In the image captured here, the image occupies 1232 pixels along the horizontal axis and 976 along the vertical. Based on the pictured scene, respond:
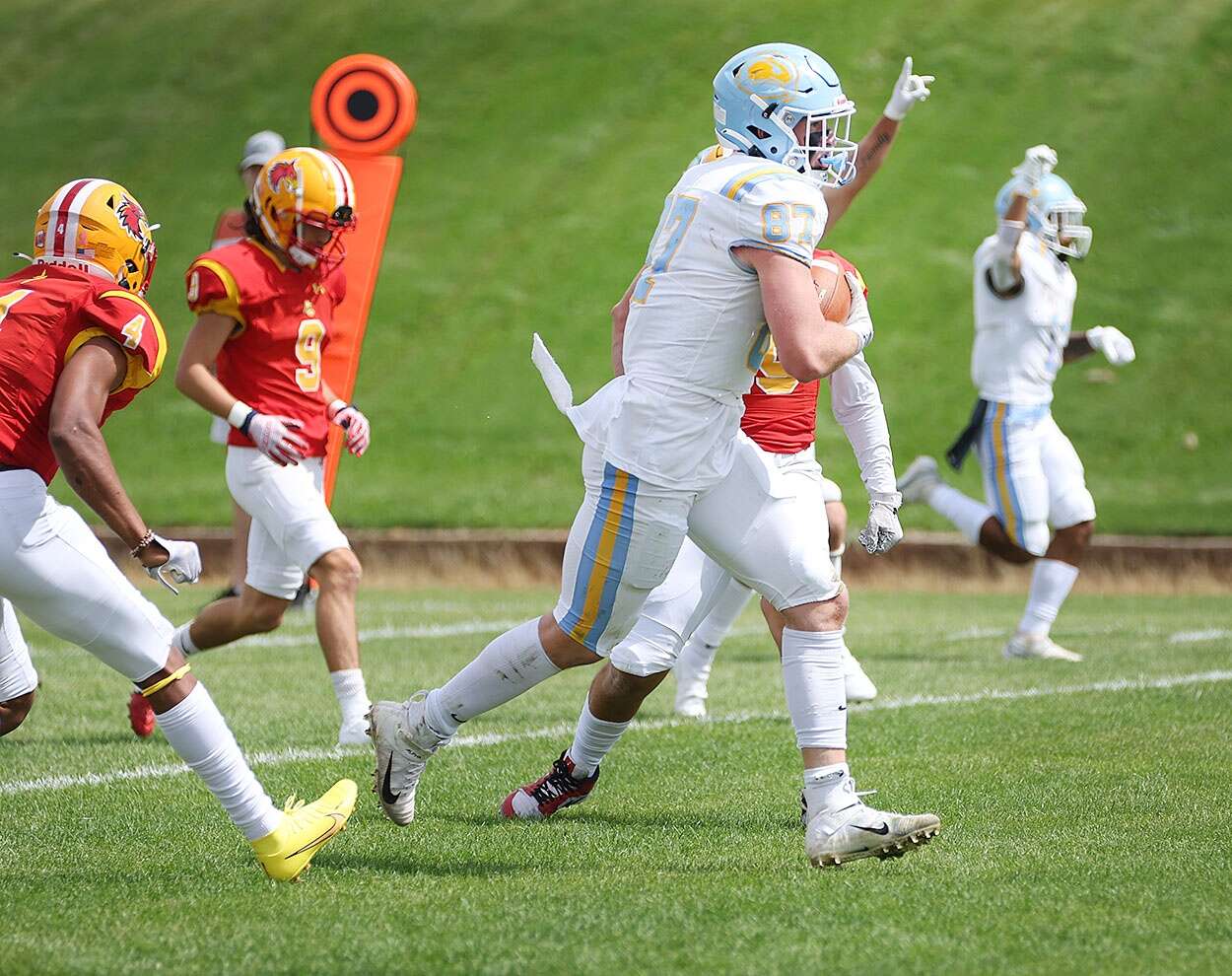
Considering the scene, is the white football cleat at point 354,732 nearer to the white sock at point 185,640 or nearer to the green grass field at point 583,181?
the white sock at point 185,640

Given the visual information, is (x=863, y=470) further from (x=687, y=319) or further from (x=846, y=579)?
(x=846, y=579)

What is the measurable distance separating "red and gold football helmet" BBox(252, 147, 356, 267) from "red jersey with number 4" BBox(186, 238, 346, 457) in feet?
0.37

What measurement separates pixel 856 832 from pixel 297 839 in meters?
1.42

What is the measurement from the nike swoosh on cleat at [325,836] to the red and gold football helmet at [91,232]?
1.53 m

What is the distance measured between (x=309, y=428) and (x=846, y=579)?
8.07 metres

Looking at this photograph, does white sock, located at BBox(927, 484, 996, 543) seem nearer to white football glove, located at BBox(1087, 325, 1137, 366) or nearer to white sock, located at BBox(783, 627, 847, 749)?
white football glove, located at BBox(1087, 325, 1137, 366)

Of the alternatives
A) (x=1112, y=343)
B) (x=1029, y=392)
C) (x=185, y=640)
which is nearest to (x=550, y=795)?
(x=185, y=640)

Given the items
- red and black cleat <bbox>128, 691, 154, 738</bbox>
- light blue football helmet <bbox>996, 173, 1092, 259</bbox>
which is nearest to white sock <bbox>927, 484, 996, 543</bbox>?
light blue football helmet <bbox>996, 173, 1092, 259</bbox>

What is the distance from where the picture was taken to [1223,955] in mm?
3680

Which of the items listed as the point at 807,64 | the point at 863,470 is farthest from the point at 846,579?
the point at 807,64

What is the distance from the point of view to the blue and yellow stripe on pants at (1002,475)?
9688 mm

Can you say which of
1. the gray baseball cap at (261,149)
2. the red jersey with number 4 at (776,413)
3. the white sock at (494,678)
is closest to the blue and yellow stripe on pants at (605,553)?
the white sock at (494,678)

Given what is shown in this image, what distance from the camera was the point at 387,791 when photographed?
16.3ft

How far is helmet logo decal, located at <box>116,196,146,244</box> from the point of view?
4621 mm
